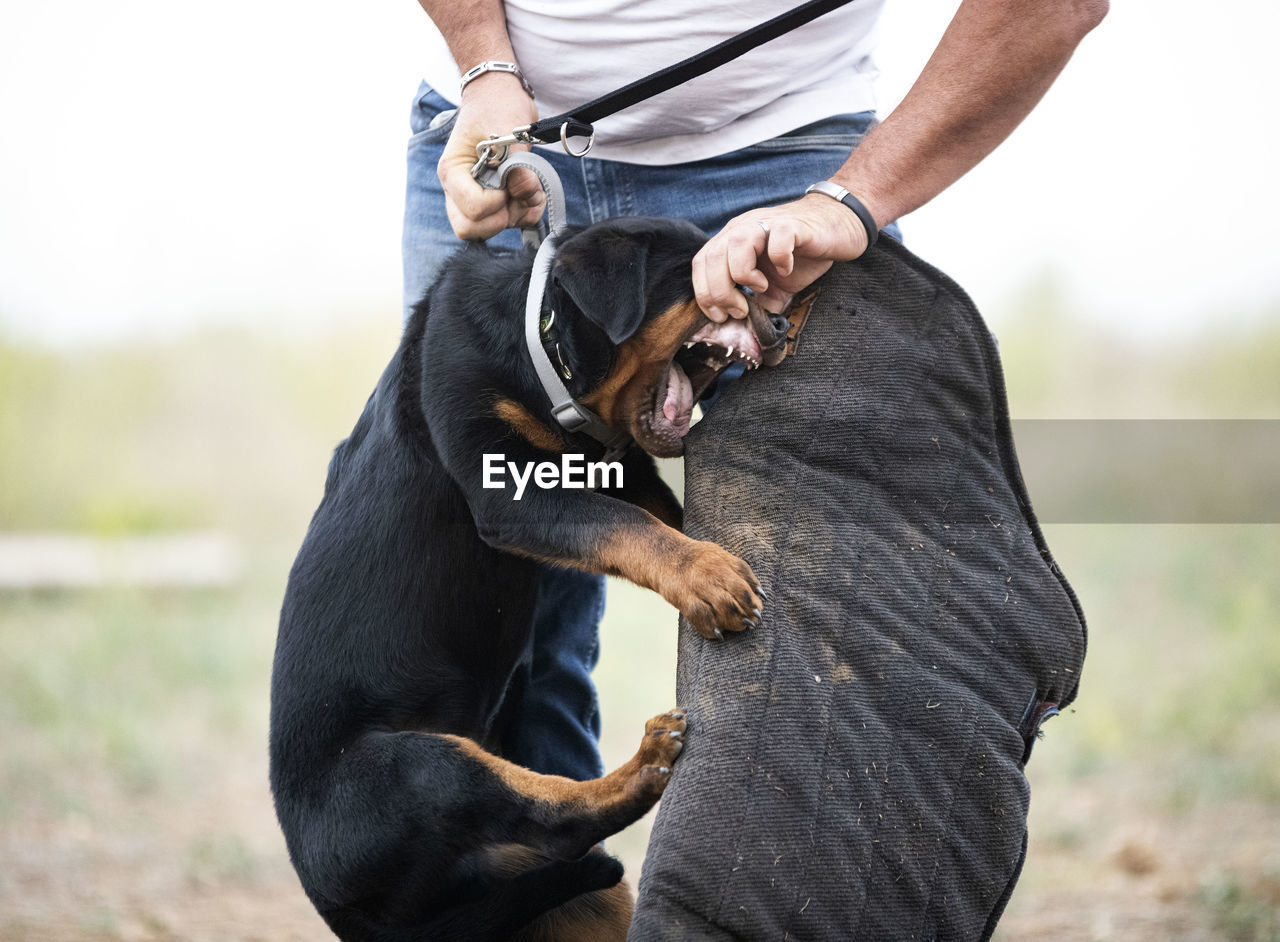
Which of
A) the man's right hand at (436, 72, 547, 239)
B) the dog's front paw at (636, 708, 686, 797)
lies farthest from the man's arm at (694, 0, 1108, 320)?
the dog's front paw at (636, 708, 686, 797)

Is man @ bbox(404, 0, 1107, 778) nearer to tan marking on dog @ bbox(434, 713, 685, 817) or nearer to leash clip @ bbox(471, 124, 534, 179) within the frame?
leash clip @ bbox(471, 124, 534, 179)

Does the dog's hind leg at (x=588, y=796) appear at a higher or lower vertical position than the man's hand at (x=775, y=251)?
lower

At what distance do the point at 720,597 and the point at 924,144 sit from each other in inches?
32.4

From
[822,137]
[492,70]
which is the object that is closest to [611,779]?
[822,137]

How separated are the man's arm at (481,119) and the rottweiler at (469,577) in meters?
→ 0.11

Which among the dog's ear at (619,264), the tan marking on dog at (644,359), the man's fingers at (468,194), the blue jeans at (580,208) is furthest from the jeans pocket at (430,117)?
the tan marking on dog at (644,359)

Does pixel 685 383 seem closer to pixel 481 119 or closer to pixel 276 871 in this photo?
pixel 481 119

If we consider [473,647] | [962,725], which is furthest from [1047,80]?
[473,647]

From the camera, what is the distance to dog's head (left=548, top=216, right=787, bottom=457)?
2000 millimetres

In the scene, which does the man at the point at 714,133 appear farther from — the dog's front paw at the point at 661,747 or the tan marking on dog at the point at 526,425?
the dog's front paw at the point at 661,747

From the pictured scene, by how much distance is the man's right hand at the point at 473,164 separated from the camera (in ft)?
6.75

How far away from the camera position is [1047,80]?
1843 millimetres

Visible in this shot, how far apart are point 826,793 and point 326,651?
99 centimetres

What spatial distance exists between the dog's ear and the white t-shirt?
21 centimetres
